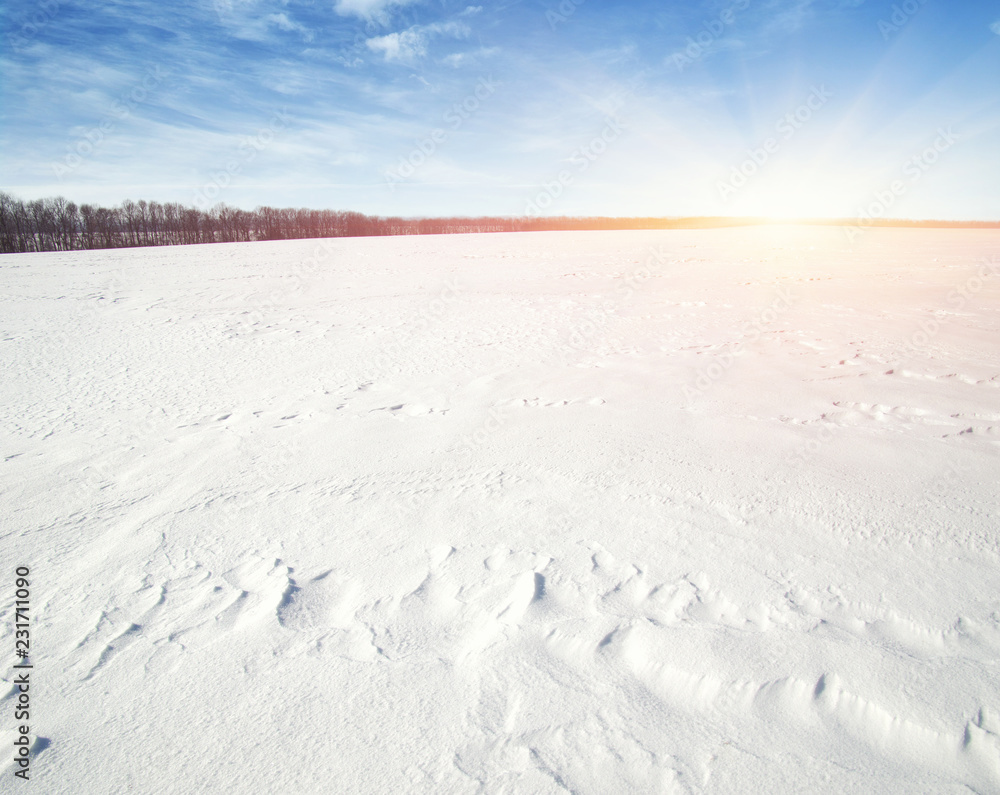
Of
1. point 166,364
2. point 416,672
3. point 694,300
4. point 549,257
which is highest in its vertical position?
point 549,257

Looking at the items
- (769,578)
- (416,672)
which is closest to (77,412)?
(416,672)

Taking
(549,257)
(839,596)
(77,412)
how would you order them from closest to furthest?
(839,596) → (77,412) → (549,257)

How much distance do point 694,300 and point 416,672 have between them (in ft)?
31.3

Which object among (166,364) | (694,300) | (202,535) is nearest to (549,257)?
(694,300)

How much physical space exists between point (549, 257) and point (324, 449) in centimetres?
1647

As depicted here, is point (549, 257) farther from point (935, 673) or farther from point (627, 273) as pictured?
point (935, 673)

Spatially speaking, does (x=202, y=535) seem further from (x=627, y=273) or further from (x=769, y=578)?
(x=627, y=273)

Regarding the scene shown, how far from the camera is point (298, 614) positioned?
2.22 metres

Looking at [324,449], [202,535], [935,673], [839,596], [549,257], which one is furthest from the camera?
[549,257]

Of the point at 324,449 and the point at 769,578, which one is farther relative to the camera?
the point at 324,449

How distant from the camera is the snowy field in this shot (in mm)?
1611

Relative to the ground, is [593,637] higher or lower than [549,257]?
lower

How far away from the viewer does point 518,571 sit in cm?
245

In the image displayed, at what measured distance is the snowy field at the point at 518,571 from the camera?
1611mm
